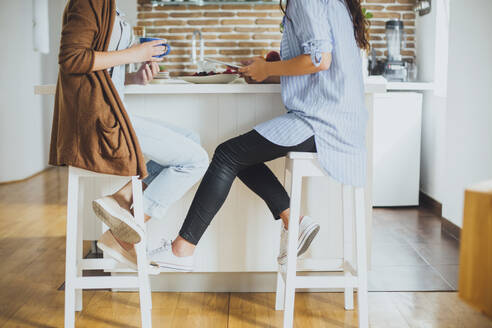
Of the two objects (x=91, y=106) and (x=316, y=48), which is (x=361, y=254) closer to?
(x=316, y=48)

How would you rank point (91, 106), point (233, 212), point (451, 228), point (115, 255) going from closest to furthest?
point (91, 106)
point (115, 255)
point (233, 212)
point (451, 228)

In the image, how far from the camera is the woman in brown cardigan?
1.78m

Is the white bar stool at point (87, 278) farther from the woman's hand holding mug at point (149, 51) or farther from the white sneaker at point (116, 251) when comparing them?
the woman's hand holding mug at point (149, 51)

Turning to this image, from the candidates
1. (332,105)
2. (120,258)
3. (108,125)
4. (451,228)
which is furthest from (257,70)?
(451,228)

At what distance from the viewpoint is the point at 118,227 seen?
6.02 ft

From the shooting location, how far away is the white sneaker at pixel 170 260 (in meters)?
2.03

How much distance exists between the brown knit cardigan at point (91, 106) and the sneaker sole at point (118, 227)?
0.12m

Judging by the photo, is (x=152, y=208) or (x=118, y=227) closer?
(x=118, y=227)

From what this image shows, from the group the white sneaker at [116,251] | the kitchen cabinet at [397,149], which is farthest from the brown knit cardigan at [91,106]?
the kitchen cabinet at [397,149]

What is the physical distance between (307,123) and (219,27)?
3375 millimetres

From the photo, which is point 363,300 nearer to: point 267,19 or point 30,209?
point 30,209

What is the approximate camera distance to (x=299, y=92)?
2.04m

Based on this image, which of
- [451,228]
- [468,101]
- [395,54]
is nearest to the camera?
[468,101]

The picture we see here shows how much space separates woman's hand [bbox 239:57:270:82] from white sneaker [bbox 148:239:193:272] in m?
0.69
